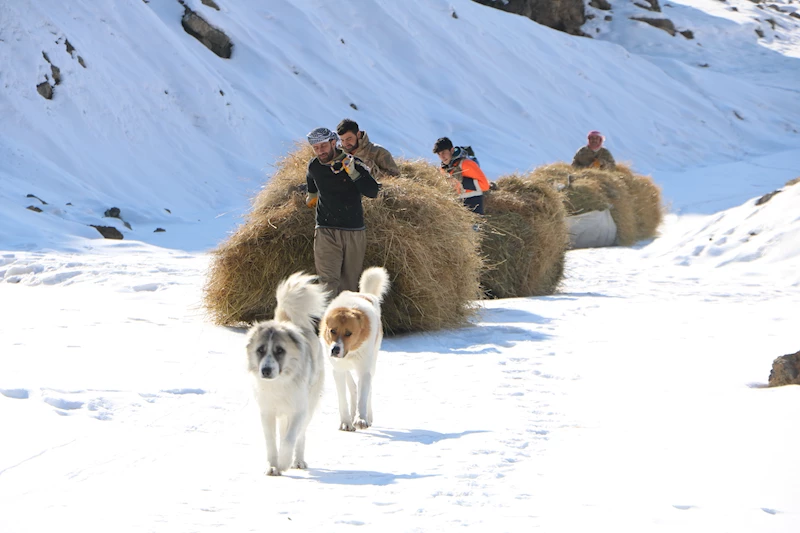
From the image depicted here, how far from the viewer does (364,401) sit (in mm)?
5539

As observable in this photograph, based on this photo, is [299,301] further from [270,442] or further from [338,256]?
[338,256]

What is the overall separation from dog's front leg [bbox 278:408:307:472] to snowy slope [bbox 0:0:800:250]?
7.30 meters

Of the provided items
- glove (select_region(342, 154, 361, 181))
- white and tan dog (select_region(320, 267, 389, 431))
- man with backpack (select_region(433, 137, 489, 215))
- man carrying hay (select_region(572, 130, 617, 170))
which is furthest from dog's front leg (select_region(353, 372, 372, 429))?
man carrying hay (select_region(572, 130, 617, 170))

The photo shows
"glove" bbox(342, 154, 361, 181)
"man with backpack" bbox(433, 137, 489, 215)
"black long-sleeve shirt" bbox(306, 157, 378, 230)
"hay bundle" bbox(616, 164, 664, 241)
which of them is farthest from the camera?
"hay bundle" bbox(616, 164, 664, 241)

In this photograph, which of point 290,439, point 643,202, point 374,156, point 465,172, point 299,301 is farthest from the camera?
point 643,202

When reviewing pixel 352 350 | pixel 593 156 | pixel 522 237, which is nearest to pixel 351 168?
pixel 352 350

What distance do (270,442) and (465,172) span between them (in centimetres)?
650

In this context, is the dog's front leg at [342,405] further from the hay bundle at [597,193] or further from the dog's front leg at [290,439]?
the hay bundle at [597,193]

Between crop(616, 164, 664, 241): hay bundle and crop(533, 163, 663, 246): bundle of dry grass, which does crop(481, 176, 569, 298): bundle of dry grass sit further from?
crop(616, 164, 664, 241): hay bundle

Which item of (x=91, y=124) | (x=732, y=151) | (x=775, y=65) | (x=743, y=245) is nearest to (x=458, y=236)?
(x=743, y=245)

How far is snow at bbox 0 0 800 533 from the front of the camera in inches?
151

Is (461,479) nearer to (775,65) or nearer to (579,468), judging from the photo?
→ (579,468)

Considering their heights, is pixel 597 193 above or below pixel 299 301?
above

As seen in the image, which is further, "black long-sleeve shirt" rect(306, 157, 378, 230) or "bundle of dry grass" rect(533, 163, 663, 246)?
"bundle of dry grass" rect(533, 163, 663, 246)
